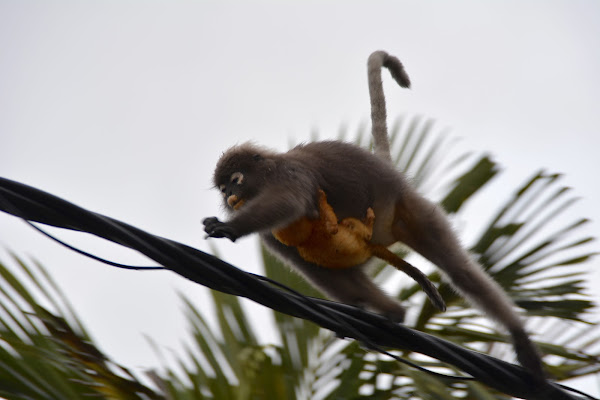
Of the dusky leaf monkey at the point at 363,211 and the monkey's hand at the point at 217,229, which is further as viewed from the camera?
the dusky leaf monkey at the point at 363,211

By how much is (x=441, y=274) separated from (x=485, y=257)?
0.94 feet

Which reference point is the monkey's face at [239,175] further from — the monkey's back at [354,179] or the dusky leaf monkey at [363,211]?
the monkey's back at [354,179]

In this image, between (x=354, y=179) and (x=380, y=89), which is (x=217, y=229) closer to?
(x=354, y=179)

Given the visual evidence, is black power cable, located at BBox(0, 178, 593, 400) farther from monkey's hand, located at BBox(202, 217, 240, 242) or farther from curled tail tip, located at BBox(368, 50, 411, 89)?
curled tail tip, located at BBox(368, 50, 411, 89)

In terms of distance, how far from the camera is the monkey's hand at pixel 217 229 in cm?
323

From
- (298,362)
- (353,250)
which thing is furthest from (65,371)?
(353,250)

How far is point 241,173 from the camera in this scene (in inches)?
165

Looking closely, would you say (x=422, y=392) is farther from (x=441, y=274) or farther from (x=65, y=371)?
(x=65, y=371)

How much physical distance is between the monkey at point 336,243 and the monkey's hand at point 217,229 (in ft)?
1.75

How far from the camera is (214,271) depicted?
2660 millimetres

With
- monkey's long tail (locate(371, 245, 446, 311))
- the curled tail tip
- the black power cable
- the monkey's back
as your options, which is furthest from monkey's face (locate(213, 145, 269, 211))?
the black power cable

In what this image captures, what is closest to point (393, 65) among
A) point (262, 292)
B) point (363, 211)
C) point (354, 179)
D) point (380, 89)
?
point (380, 89)

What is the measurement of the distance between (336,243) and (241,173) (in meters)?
0.69

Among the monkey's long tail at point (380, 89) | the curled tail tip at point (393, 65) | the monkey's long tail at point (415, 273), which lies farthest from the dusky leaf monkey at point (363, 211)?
the curled tail tip at point (393, 65)
